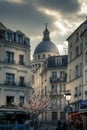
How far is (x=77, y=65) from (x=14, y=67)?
459 inches

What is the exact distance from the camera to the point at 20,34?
7912 cm

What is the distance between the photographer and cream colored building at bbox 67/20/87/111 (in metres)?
73.6

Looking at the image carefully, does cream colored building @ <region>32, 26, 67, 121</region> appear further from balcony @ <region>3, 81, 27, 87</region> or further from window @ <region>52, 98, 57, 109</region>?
balcony @ <region>3, 81, 27, 87</region>

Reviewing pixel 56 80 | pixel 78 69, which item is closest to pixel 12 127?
pixel 78 69

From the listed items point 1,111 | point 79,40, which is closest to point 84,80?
point 79,40

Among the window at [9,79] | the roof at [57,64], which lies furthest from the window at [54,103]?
the window at [9,79]

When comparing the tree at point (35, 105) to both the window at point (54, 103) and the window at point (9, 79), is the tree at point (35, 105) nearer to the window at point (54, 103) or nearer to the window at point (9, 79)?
the window at point (9, 79)

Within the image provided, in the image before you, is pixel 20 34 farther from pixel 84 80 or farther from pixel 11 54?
pixel 84 80

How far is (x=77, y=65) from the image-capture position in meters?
78.6

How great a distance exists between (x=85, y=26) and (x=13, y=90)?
17049 millimetres

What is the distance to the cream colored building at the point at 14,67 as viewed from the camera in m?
73.8

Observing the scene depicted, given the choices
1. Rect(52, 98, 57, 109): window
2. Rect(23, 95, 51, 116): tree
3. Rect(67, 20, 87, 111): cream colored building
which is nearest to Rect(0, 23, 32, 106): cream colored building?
Rect(23, 95, 51, 116): tree

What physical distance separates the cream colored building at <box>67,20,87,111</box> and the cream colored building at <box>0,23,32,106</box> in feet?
28.0

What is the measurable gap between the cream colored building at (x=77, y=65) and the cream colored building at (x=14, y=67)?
853cm
